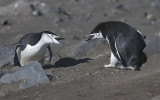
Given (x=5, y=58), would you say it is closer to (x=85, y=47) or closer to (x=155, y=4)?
(x=85, y=47)

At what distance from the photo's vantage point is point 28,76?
26.1 ft

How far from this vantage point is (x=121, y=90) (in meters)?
7.00

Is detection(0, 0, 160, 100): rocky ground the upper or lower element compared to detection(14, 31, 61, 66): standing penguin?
lower

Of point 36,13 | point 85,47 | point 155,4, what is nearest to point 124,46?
point 85,47

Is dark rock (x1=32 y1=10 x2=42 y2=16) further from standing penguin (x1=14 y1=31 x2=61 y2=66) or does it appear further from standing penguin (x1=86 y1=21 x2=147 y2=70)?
standing penguin (x1=86 y1=21 x2=147 y2=70)

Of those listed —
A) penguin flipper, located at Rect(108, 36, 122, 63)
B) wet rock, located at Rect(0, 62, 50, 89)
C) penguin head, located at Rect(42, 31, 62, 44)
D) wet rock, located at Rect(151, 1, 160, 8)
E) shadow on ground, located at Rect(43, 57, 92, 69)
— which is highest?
penguin head, located at Rect(42, 31, 62, 44)

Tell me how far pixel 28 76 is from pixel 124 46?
1.39 metres

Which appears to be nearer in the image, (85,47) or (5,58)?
(5,58)

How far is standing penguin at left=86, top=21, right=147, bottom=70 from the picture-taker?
26.7 ft

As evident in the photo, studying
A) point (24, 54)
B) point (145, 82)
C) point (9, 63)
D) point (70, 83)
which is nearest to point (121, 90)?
point (145, 82)

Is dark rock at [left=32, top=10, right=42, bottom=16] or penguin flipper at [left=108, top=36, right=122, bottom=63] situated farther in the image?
dark rock at [left=32, top=10, right=42, bottom=16]

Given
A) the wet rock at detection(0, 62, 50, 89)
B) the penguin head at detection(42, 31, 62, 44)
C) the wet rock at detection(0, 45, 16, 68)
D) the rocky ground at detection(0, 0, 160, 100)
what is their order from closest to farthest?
the rocky ground at detection(0, 0, 160, 100) → the wet rock at detection(0, 62, 50, 89) → the penguin head at detection(42, 31, 62, 44) → the wet rock at detection(0, 45, 16, 68)

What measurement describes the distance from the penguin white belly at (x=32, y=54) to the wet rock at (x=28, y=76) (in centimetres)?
54

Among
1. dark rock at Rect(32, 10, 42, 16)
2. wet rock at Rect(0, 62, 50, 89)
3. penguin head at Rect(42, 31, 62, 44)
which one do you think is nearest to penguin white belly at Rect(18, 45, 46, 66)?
penguin head at Rect(42, 31, 62, 44)
